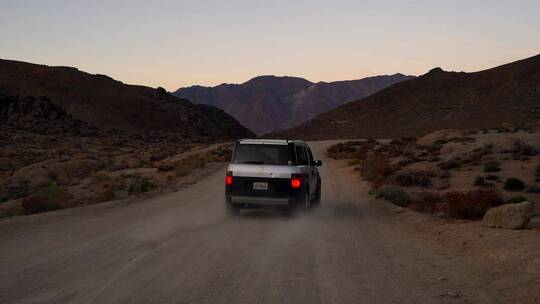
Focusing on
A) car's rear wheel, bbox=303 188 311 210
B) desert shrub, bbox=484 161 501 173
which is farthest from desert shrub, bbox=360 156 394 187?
car's rear wheel, bbox=303 188 311 210

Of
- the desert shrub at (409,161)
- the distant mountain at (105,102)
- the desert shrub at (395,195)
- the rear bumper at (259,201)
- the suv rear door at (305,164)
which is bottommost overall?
the desert shrub at (409,161)

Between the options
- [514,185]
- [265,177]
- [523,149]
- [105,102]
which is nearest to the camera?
[265,177]

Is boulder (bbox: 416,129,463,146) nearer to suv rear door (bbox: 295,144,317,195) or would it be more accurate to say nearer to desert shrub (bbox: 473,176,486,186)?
desert shrub (bbox: 473,176,486,186)

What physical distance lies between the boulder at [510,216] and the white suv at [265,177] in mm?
4424

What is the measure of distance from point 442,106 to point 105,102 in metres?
61.3

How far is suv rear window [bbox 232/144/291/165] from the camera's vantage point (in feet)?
52.2

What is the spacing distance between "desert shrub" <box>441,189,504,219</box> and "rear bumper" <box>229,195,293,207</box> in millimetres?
3874

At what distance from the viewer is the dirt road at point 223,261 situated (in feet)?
26.3

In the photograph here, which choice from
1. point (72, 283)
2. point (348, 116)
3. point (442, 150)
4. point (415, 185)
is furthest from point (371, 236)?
point (348, 116)

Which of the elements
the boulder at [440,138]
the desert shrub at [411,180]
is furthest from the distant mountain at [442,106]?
the desert shrub at [411,180]

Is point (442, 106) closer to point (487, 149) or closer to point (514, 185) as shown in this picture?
point (487, 149)

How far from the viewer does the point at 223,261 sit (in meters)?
10.2

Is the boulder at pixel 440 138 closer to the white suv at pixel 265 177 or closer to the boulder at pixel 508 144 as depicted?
the boulder at pixel 508 144

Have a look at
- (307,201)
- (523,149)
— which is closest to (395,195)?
(307,201)
